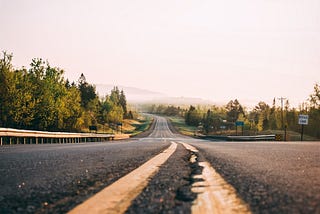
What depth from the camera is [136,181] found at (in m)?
2.69

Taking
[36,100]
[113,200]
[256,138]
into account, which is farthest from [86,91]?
[113,200]

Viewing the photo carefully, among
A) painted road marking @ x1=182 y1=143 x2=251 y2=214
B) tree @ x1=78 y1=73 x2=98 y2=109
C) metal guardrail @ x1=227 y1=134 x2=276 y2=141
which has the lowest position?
metal guardrail @ x1=227 y1=134 x2=276 y2=141

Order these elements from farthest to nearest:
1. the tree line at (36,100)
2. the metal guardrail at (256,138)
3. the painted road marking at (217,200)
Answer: the tree line at (36,100), the metal guardrail at (256,138), the painted road marking at (217,200)

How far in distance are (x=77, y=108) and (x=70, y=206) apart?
66421 mm

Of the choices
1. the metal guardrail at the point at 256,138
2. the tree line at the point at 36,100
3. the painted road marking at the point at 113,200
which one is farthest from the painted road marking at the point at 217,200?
the tree line at the point at 36,100

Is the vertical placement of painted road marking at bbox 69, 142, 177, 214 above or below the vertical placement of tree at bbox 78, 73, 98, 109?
below

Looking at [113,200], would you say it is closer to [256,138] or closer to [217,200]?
[217,200]

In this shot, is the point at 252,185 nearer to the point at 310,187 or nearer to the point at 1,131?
the point at 310,187

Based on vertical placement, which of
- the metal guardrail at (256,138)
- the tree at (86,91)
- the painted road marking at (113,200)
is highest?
the tree at (86,91)

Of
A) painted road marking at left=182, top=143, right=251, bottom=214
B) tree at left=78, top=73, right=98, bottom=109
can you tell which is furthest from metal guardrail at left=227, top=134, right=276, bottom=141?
tree at left=78, top=73, right=98, bottom=109

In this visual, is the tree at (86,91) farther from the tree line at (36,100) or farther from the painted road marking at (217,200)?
the painted road marking at (217,200)

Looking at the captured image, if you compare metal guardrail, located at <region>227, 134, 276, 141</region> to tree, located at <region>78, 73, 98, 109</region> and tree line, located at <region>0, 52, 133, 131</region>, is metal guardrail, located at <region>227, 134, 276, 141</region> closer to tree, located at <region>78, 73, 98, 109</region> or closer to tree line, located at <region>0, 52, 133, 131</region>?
tree line, located at <region>0, 52, 133, 131</region>

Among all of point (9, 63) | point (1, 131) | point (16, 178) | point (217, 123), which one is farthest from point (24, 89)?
point (217, 123)

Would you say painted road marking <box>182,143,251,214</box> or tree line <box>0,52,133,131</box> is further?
tree line <box>0,52,133,131</box>
